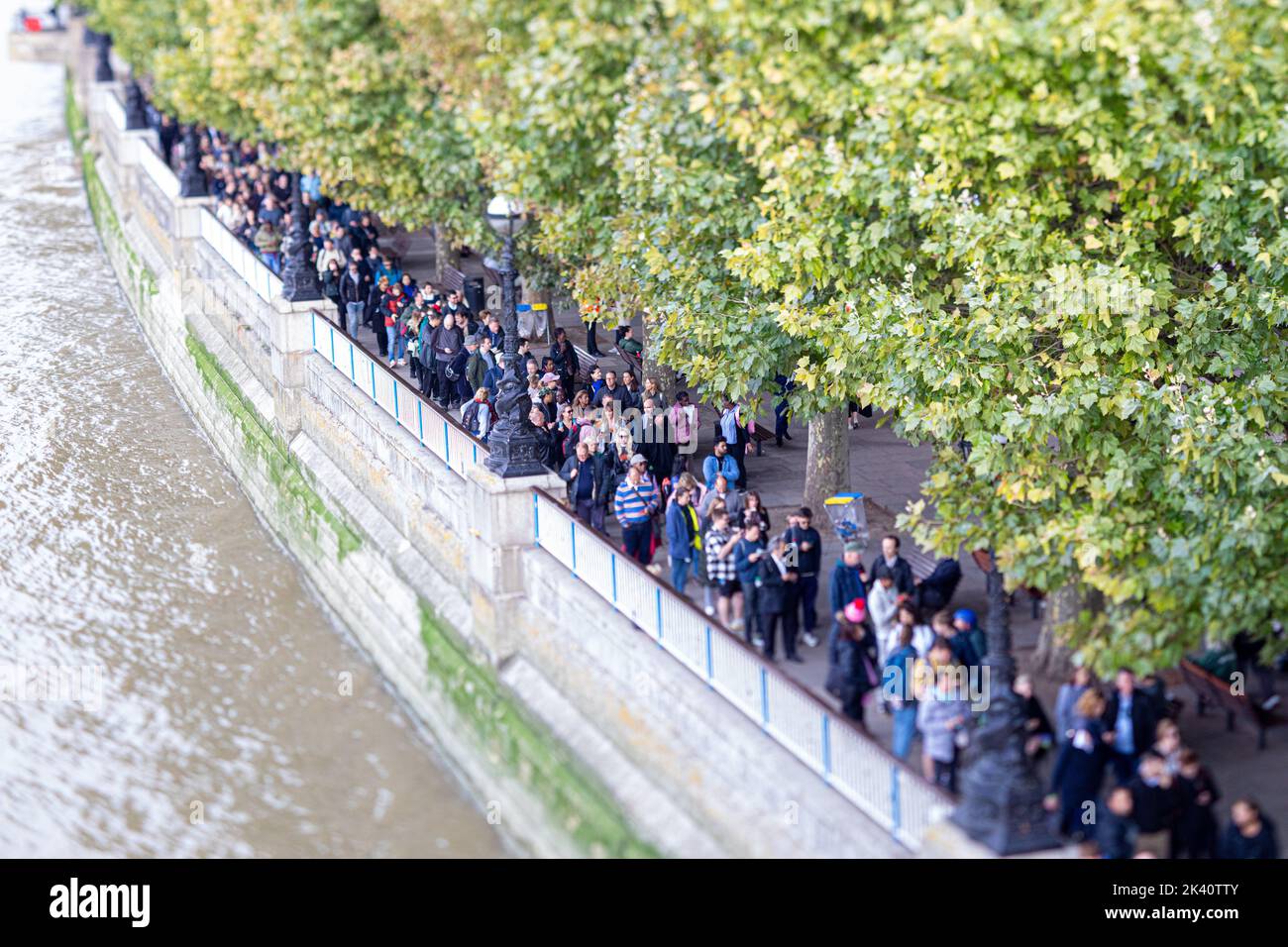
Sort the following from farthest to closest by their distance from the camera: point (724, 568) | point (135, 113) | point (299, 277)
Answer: point (135, 113)
point (299, 277)
point (724, 568)

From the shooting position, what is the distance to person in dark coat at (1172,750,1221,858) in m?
12.1

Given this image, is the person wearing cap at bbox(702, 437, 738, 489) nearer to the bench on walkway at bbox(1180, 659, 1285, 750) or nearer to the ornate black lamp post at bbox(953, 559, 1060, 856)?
the bench on walkway at bbox(1180, 659, 1285, 750)

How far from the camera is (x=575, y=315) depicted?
105 ft

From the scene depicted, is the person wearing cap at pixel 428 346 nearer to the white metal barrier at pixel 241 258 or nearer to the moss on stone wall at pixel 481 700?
the moss on stone wall at pixel 481 700

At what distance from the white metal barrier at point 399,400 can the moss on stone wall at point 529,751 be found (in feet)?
5.74

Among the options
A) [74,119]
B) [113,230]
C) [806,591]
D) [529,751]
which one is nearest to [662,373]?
[806,591]

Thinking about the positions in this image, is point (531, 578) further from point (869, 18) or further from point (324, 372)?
point (324, 372)

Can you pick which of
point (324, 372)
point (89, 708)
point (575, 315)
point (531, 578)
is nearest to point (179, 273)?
point (575, 315)

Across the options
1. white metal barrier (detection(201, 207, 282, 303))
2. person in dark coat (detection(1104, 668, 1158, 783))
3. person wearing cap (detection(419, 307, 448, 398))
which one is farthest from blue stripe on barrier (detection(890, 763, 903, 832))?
white metal barrier (detection(201, 207, 282, 303))

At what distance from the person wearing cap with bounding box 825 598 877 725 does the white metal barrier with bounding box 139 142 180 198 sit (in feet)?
73.3

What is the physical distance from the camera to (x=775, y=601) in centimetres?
1593

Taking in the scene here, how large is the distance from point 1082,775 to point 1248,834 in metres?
1.37

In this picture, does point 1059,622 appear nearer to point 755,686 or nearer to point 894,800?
point 755,686
